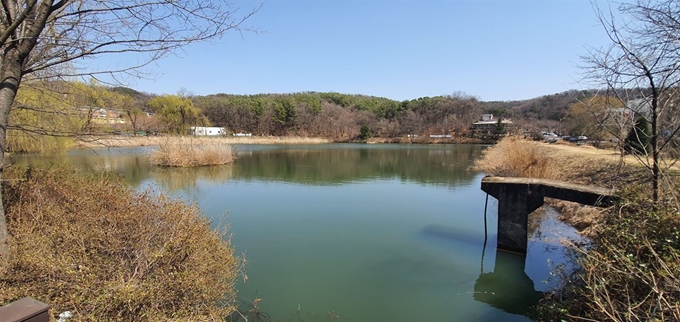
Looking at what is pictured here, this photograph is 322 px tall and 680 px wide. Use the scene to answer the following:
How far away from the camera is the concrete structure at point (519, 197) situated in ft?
17.9

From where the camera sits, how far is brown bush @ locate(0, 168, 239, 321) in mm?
2551

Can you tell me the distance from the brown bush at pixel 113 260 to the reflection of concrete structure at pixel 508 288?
3781mm

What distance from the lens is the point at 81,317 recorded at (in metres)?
2.35

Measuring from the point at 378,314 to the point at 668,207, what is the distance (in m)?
3.37

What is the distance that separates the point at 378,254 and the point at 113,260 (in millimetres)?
4504

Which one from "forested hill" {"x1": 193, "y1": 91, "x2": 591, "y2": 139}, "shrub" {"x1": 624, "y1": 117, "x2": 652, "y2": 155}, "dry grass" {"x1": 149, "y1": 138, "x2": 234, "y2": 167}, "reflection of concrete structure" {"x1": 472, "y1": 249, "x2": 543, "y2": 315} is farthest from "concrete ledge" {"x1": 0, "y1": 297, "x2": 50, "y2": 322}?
"forested hill" {"x1": 193, "y1": 91, "x2": 591, "y2": 139}

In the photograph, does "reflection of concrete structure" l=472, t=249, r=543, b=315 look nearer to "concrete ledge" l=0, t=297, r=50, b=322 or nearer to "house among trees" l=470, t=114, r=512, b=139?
"concrete ledge" l=0, t=297, r=50, b=322

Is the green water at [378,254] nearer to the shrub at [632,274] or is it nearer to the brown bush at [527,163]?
the shrub at [632,274]

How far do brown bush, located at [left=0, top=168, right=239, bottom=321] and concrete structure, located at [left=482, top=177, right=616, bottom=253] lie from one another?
5.07m

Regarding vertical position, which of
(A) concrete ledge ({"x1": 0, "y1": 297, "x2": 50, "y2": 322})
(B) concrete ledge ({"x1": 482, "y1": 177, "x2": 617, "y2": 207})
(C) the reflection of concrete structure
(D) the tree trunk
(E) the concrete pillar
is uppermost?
(D) the tree trunk

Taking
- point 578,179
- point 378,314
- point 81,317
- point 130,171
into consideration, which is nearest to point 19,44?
point 81,317

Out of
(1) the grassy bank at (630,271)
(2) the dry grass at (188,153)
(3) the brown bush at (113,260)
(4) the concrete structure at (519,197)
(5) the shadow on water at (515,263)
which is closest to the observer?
(1) the grassy bank at (630,271)

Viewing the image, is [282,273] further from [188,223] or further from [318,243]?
[188,223]

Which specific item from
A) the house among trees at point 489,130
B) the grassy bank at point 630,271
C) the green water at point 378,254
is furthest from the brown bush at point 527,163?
the house among trees at point 489,130
